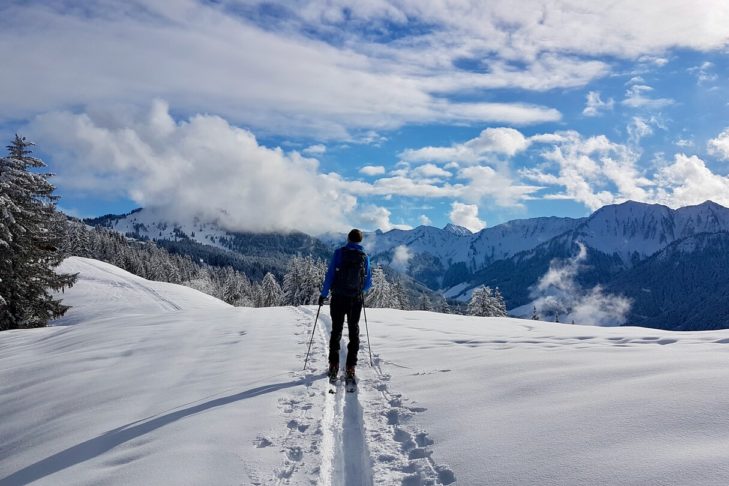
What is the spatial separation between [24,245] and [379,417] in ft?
81.8

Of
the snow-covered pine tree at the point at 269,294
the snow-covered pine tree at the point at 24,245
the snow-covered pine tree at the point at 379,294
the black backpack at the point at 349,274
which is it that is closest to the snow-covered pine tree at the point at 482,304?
the snow-covered pine tree at the point at 379,294

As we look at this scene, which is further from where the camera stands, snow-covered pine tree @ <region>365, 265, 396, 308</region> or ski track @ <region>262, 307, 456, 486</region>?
snow-covered pine tree @ <region>365, 265, 396, 308</region>

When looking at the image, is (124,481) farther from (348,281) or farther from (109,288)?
(109,288)

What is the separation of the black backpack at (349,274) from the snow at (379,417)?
5.52 feet

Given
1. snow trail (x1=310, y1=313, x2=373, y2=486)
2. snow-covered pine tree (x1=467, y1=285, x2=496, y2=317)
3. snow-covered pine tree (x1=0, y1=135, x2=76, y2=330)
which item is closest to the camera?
snow trail (x1=310, y1=313, x2=373, y2=486)

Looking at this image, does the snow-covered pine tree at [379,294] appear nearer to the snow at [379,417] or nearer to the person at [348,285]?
the snow at [379,417]

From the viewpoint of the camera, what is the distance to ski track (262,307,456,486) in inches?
182

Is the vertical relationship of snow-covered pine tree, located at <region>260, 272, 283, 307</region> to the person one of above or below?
below

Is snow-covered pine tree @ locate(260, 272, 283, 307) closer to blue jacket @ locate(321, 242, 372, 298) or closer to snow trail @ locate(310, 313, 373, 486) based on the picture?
blue jacket @ locate(321, 242, 372, 298)

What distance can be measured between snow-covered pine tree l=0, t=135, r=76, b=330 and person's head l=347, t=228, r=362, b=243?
21131 millimetres

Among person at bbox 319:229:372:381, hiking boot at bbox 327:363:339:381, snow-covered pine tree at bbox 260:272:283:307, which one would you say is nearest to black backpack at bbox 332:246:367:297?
person at bbox 319:229:372:381

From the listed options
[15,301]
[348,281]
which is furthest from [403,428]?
[15,301]

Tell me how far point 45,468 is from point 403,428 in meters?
4.26

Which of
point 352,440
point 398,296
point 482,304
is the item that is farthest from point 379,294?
point 352,440
